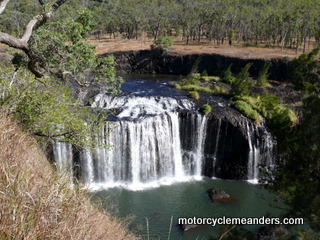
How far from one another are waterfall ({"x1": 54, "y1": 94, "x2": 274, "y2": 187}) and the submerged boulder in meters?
3.37

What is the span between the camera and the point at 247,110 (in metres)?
23.3

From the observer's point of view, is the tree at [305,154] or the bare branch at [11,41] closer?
the bare branch at [11,41]

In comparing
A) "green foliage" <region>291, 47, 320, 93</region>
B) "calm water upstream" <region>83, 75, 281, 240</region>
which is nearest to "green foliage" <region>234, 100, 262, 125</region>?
"calm water upstream" <region>83, 75, 281, 240</region>

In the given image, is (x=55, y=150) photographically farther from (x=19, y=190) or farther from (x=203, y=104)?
(x=19, y=190)

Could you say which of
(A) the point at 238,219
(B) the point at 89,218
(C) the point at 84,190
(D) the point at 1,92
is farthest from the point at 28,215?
(A) the point at 238,219

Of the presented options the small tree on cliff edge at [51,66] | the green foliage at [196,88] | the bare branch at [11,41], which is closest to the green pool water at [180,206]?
the small tree on cliff edge at [51,66]

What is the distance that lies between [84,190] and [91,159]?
16.4 metres

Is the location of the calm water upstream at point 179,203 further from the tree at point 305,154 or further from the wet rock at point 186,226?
the tree at point 305,154

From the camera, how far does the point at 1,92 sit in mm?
7441

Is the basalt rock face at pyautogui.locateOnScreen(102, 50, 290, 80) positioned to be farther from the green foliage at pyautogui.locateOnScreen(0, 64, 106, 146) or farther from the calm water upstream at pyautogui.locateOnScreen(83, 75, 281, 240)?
the green foliage at pyautogui.locateOnScreen(0, 64, 106, 146)

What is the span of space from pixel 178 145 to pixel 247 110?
625 cm

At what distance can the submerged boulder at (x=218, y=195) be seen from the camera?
59.4 ft

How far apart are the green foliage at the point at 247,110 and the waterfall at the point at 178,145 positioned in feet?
1.86

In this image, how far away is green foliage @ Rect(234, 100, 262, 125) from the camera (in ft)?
75.1
